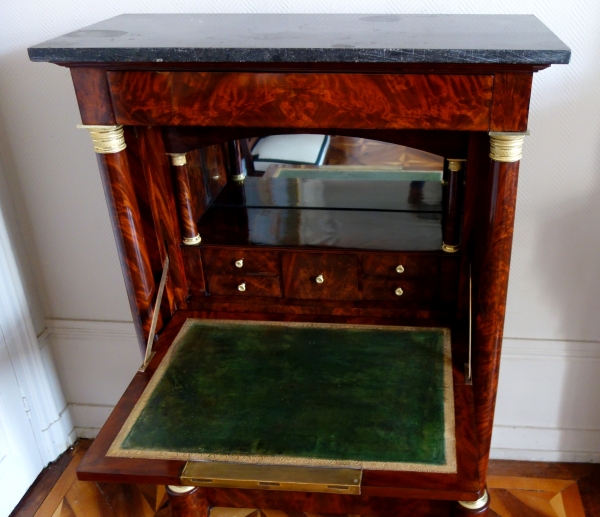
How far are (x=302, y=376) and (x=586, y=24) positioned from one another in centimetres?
68

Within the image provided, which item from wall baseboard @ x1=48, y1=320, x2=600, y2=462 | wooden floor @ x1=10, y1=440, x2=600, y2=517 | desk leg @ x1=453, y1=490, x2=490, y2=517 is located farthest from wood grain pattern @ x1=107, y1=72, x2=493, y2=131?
wooden floor @ x1=10, y1=440, x2=600, y2=517

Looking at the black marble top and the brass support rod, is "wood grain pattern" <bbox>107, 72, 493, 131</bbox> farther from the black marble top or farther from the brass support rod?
the brass support rod

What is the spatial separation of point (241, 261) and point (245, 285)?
5 centimetres

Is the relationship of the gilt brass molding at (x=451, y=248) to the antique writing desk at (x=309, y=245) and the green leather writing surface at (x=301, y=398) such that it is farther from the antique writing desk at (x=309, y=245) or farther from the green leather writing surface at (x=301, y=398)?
the green leather writing surface at (x=301, y=398)

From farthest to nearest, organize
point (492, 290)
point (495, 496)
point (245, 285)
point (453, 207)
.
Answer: point (495, 496) → point (245, 285) → point (453, 207) → point (492, 290)

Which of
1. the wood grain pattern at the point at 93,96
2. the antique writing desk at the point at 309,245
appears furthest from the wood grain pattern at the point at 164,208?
the wood grain pattern at the point at 93,96

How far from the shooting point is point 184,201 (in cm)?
101

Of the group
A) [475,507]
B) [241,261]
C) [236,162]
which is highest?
[236,162]

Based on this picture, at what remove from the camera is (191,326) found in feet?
3.33

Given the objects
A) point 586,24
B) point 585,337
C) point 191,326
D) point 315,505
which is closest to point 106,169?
point 191,326

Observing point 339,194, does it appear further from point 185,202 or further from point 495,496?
point 495,496

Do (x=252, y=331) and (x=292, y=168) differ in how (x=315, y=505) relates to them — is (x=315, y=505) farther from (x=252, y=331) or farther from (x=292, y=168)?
(x=292, y=168)

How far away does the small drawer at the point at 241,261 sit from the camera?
1018 millimetres

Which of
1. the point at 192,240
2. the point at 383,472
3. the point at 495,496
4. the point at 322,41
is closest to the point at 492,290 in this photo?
the point at 383,472
